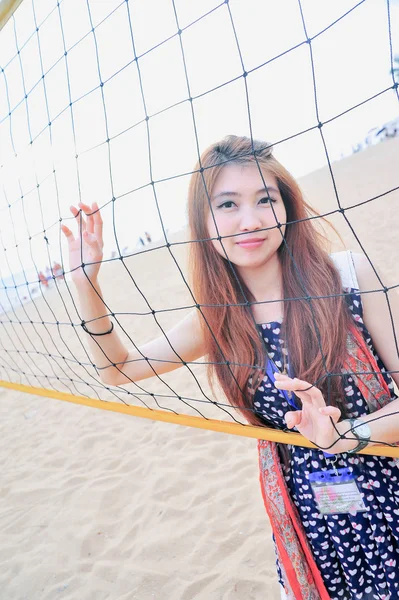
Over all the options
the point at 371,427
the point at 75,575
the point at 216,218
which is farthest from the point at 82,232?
the point at 75,575

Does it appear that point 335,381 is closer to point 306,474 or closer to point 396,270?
point 306,474

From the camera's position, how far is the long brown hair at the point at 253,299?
992 mm

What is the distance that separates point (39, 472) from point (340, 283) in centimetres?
286

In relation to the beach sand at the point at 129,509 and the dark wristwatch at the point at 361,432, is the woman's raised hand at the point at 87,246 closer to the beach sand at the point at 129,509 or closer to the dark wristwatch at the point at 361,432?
the beach sand at the point at 129,509

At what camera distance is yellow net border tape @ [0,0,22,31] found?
1.32m

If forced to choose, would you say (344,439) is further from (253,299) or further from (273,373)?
(253,299)

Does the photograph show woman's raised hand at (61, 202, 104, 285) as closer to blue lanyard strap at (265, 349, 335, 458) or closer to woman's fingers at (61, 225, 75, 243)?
woman's fingers at (61, 225, 75, 243)

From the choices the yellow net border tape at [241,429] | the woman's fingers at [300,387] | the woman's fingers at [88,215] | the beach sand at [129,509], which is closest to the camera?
the woman's fingers at [300,387]

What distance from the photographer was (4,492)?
3.04 metres

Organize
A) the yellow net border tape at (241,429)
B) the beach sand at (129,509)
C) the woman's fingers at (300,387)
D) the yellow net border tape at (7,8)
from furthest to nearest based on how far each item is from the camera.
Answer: the beach sand at (129,509) → the yellow net border tape at (7,8) → the yellow net border tape at (241,429) → the woman's fingers at (300,387)

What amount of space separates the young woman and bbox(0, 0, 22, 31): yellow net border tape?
66 centimetres

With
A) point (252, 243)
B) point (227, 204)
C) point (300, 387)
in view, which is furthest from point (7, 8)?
point (300, 387)

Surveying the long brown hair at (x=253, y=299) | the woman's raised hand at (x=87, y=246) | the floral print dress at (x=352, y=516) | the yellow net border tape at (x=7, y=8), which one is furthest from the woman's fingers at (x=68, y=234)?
the yellow net border tape at (x=7, y=8)

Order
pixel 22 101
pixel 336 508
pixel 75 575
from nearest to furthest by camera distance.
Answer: pixel 336 508 < pixel 22 101 < pixel 75 575
